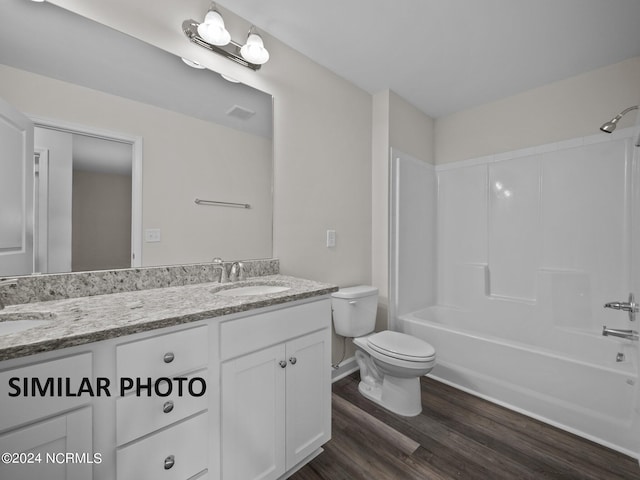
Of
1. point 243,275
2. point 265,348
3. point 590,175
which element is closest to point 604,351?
point 590,175

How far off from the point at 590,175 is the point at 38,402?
10.7 feet

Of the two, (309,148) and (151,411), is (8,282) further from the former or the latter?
(309,148)

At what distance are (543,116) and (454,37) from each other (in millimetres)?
1187

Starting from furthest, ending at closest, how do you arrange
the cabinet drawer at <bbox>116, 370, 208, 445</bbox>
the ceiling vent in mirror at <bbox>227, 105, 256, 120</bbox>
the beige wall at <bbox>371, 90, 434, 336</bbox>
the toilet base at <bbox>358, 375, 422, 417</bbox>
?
the beige wall at <bbox>371, 90, 434, 336</bbox>, the toilet base at <bbox>358, 375, 422, 417</bbox>, the ceiling vent in mirror at <bbox>227, 105, 256, 120</bbox>, the cabinet drawer at <bbox>116, 370, 208, 445</bbox>

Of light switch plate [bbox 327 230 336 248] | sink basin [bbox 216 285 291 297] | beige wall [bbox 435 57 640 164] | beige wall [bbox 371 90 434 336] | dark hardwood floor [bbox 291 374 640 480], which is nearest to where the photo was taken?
dark hardwood floor [bbox 291 374 640 480]

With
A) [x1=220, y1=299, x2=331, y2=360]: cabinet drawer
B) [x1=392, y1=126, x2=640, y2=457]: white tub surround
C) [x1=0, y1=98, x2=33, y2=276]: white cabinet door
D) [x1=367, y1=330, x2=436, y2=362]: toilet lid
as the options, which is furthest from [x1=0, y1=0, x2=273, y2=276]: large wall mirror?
[x1=392, y1=126, x2=640, y2=457]: white tub surround

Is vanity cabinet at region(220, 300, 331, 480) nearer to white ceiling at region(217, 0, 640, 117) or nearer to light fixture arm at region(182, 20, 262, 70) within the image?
light fixture arm at region(182, 20, 262, 70)

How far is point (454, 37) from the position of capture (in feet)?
5.92

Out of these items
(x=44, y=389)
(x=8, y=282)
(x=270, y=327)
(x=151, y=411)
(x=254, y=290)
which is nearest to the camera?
(x=44, y=389)

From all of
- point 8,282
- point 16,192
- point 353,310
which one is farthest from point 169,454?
point 353,310

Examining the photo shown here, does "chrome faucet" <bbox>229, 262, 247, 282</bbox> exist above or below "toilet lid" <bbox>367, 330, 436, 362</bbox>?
above

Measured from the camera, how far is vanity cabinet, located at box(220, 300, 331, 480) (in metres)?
1.07

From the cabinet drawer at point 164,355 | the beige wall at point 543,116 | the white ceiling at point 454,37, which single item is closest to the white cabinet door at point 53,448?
the cabinet drawer at point 164,355

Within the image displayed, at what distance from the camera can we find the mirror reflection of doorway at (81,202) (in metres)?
1.12
